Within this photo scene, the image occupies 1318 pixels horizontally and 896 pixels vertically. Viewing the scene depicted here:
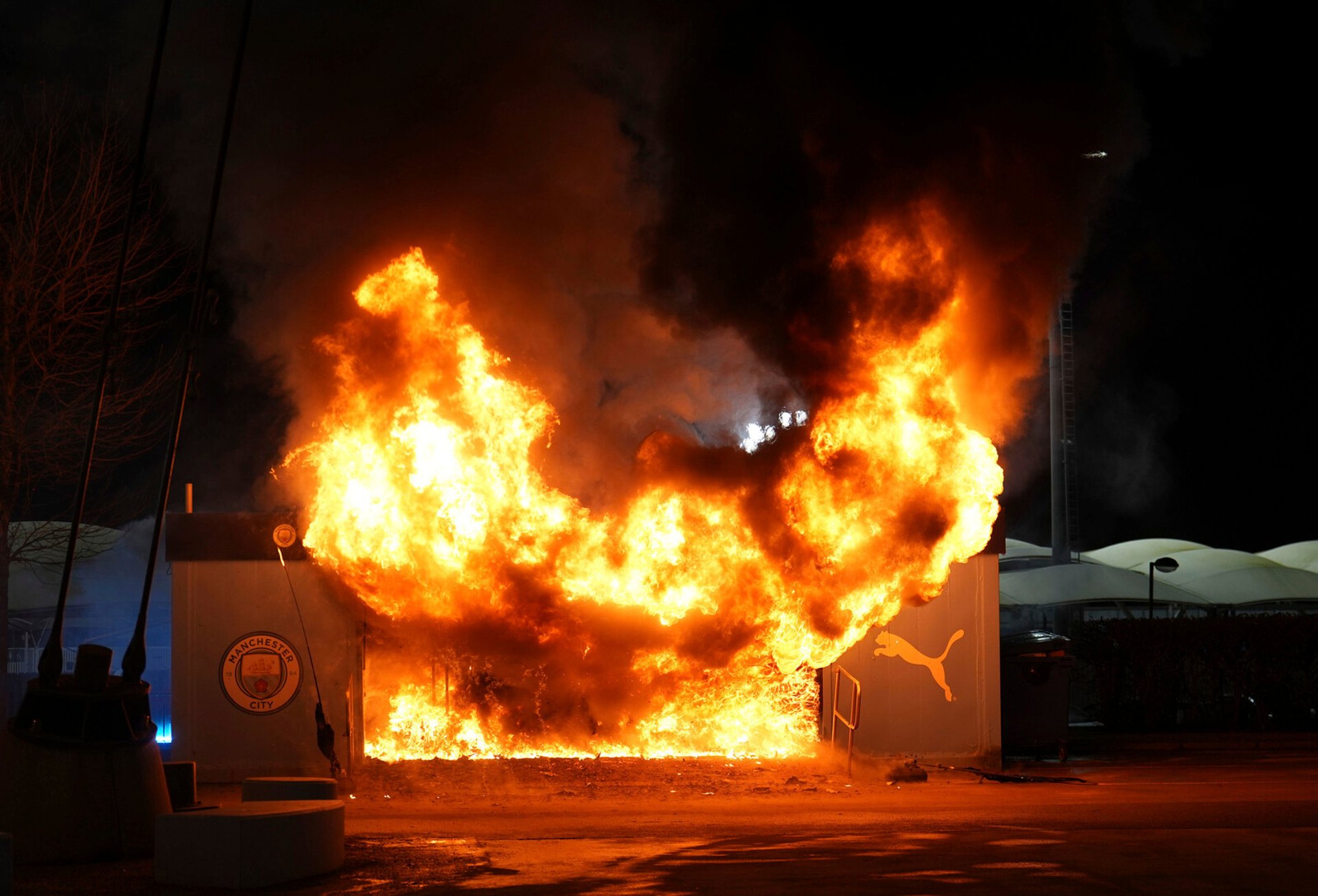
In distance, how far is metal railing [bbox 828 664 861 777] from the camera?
15352 mm

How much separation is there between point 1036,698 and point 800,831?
651 cm

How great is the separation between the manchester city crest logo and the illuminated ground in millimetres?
1112

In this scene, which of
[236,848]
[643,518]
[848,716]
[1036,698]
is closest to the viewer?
[236,848]

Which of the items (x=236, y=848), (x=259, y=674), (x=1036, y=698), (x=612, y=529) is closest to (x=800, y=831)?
(x=612, y=529)

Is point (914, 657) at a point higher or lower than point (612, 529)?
lower

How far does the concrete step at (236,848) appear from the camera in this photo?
896cm

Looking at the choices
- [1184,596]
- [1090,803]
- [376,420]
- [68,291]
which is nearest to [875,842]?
[1090,803]

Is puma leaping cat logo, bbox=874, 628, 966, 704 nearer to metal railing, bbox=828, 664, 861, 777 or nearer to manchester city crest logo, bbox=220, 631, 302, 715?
metal railing, bbox=828, 664, 861, 777

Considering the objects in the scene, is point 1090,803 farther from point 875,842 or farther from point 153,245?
point 153,245

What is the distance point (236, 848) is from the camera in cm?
895

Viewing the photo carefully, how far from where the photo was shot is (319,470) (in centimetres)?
1488

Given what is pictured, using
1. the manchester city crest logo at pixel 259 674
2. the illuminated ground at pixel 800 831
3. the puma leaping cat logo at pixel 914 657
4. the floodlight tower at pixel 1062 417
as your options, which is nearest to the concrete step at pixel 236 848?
the illuminated ground at pixel 800 831

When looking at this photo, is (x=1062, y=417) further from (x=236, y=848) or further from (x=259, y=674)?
(x=236, y=848)

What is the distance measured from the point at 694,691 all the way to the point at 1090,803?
4.48 meters
